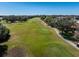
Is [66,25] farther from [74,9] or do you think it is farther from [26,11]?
[26,11]

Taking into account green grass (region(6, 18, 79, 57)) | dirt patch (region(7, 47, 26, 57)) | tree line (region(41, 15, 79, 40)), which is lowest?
dirt patch (region(7, 47, 26, 57))

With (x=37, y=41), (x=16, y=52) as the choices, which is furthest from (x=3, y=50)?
(x=37, y=41)

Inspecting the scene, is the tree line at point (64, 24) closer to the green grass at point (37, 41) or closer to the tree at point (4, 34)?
the green grass at point (37, 41)

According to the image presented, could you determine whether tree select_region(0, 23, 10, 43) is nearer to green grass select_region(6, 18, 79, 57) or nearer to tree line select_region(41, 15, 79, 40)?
green grass select_region(6, 18, 79, 57)

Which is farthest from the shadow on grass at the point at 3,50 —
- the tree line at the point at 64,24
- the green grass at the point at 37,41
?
the tree line at the point at 64,24

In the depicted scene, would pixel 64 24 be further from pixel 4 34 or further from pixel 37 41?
pixel 4 34

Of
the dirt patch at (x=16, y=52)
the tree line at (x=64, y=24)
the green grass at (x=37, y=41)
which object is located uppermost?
the tree line at (x=64, y=24)

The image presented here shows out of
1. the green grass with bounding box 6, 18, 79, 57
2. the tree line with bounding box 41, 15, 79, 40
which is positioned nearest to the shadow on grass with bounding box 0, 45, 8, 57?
the green grass with bounding box 6, 18, 79, 57

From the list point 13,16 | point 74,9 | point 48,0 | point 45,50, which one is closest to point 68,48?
point 45,50
